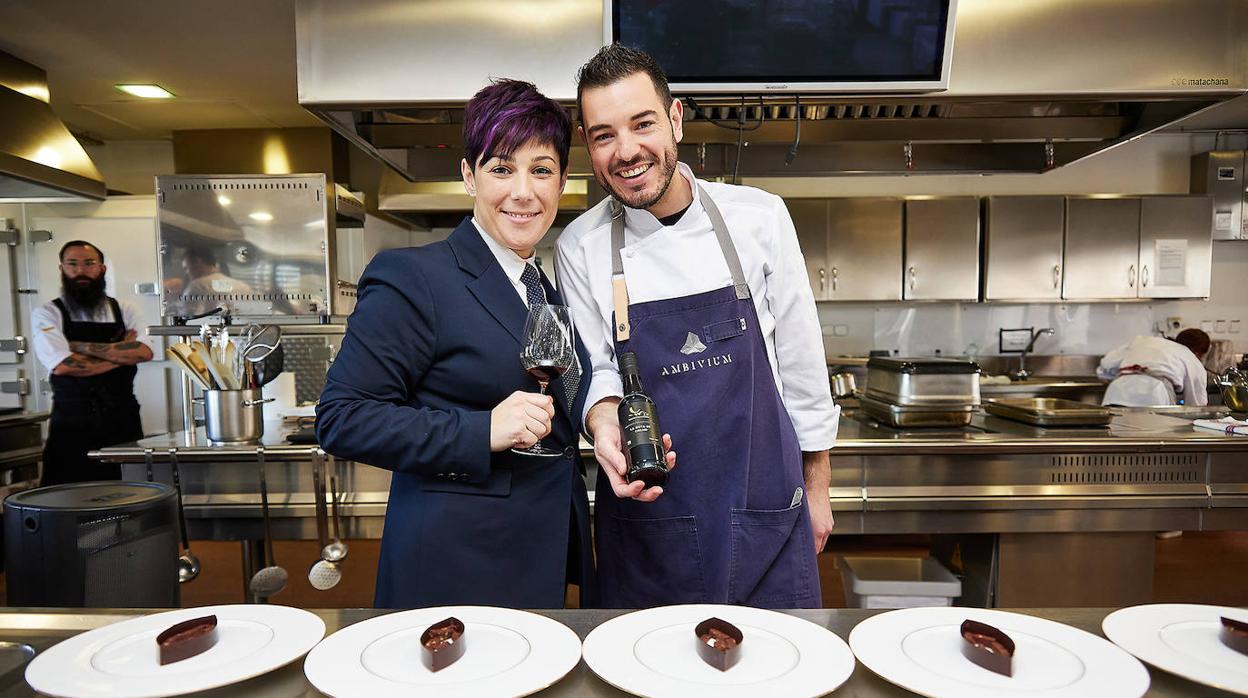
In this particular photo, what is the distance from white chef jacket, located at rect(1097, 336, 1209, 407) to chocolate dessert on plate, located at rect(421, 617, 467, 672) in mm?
5073

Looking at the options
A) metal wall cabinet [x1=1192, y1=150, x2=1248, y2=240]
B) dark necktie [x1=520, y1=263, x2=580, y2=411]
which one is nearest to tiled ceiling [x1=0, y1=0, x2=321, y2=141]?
dark necktie [x1=520, y1=263, x2=580, y2=411]

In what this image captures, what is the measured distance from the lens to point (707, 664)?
2.52ft

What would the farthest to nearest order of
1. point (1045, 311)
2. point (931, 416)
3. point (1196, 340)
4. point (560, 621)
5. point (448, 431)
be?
point (1045, 311)
point (1196, 340)
point (931, 416)
point (448, 431)
point (560, 621)

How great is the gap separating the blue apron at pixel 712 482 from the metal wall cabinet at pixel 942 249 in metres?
4.61

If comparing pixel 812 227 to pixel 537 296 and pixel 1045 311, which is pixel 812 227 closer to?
pixel 1045 311

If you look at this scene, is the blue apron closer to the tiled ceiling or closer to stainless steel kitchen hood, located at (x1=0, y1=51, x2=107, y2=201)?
the tiled ceiling

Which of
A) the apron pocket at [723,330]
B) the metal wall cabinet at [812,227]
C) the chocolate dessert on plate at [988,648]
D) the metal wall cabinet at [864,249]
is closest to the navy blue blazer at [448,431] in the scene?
the apron pocket at [723,330]

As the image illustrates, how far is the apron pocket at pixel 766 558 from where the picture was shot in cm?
144

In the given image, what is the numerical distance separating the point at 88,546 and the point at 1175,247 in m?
6.93

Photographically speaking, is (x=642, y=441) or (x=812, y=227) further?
(x=812, y=227)

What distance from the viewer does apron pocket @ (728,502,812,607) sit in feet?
4.73

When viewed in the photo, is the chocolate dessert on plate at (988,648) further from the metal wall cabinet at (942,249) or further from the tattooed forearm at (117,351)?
the metal wall cabinet at (942,249)

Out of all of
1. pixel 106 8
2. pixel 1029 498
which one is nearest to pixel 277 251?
pixel 106 8

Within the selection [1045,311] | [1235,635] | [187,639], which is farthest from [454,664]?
[1045,311]
